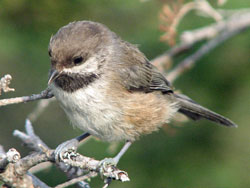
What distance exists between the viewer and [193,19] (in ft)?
15.3

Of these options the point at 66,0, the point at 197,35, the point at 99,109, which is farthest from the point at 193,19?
the point at 99,109

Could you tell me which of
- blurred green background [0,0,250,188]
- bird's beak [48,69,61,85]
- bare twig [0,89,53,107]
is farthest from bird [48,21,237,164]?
blurred green background [0,0,250,188]

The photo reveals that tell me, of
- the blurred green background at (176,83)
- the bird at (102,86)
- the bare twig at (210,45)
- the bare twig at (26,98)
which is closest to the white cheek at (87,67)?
the bird at (102,86)

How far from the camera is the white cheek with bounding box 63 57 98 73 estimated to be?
3479 mm

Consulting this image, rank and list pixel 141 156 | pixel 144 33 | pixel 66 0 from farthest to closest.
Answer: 1. pixel 144 33
2. pixel 141 156
3. pixel 66 0

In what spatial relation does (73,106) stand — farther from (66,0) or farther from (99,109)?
(66,0)

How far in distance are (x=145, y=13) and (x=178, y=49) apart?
0.60 metres

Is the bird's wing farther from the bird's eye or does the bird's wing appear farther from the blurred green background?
the bird's eye

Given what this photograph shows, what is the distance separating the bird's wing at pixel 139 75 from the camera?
3977 mm

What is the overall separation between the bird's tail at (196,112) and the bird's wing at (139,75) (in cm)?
25

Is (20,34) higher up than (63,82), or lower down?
higher up

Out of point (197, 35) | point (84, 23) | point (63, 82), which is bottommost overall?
point (63, 82)

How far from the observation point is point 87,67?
11.6 feet

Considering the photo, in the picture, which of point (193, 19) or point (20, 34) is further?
point (193, 19)
